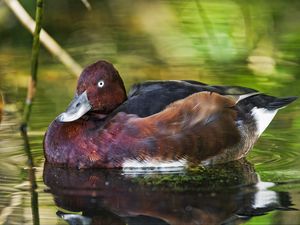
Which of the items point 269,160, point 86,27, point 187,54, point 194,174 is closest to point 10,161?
point 194,174

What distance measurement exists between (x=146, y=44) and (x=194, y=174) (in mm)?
4015

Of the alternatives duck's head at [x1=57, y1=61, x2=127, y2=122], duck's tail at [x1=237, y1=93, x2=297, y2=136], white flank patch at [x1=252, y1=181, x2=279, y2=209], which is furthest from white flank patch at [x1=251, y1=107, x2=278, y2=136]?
white flank patch at [x1=252, y1=181, x2=279, y2=209]

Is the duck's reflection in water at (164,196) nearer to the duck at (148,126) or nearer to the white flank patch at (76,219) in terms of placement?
the white flank patch at (76,219)

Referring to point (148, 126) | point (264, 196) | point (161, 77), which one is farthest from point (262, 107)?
Result: point (161, 77)

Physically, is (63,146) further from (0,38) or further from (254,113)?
(0,38)

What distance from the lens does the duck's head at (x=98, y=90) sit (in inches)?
300

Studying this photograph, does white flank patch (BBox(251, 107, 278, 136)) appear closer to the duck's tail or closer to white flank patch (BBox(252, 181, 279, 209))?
the duck's tail

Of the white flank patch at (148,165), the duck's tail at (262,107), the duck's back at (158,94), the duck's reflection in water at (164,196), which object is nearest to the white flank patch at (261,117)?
the duck's tail at (262,107)

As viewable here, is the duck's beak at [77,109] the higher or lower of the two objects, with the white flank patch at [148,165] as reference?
higher

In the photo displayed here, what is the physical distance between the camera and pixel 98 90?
7.65m

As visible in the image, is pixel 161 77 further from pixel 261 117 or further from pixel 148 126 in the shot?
pixel 148 126

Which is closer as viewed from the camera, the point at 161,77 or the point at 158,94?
the point at 158,94

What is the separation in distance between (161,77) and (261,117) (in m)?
1.97

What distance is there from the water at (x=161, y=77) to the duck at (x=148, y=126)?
139mm
